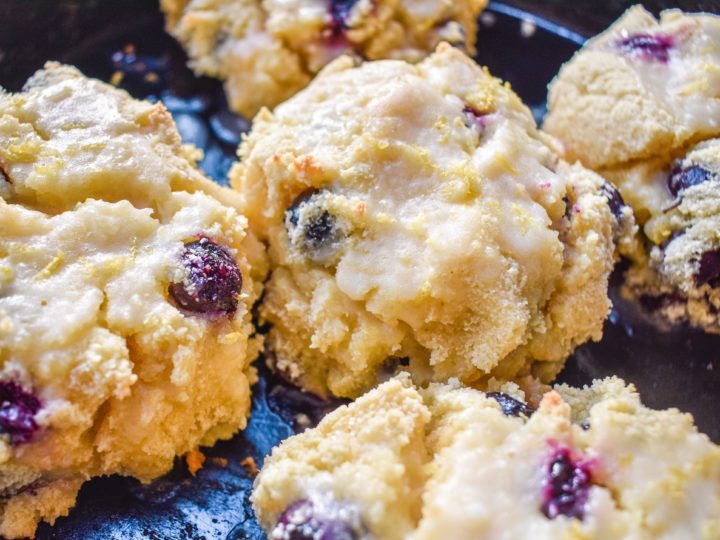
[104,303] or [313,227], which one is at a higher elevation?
[313,227]

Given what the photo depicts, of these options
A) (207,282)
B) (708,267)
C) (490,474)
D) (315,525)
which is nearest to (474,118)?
(708,267)

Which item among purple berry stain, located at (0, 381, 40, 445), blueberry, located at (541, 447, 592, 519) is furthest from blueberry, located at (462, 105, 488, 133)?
purple berry stain, located at (0, 381, 40, 445)

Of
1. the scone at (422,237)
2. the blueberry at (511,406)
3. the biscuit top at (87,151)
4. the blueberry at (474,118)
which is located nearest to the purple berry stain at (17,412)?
the biscuit top at (87,151)

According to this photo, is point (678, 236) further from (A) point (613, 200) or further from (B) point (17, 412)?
(B) point (17, 412)

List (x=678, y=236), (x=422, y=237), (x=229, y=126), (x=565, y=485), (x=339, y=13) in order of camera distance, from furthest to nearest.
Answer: (x=229, y=126) → (x=339, y=13) → (x=678, y=236) → (x=422, y=237) → (x=565, y=485)

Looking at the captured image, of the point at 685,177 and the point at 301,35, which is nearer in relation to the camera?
the point at 685,177

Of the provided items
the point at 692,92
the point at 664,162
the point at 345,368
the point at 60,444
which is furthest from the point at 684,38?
the point at 60,444

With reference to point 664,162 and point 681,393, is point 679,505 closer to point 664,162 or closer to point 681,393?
point 681,393
